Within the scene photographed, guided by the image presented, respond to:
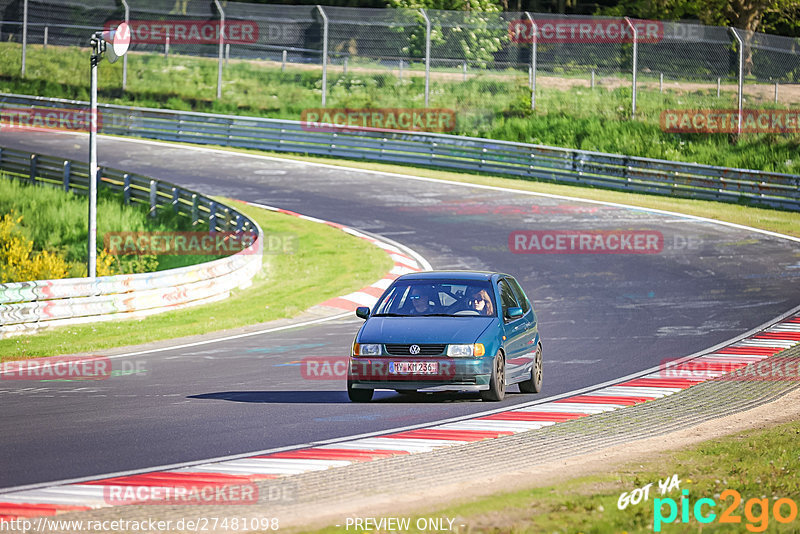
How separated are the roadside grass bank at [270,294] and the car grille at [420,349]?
263 inches

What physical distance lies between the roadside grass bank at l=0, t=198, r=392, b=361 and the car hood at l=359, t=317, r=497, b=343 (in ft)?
20.7

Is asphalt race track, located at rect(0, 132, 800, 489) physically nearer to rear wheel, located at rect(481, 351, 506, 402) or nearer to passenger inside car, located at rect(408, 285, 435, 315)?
rear wheel, located at rect(481, 351, 506, 402)

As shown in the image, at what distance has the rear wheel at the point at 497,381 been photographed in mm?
11797

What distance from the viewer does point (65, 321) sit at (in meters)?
18.2

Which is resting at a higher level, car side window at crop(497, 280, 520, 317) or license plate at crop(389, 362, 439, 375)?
car side window at crop(497, 280, 520, 317)

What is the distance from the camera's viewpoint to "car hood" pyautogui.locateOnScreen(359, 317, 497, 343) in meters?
11.7

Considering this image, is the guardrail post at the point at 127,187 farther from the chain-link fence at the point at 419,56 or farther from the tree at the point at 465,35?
the tree at the point at 465,35

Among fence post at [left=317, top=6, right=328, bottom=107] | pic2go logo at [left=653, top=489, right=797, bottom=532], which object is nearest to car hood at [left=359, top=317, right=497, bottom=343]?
pic2go logo at [left=653, top=489, right=797, bottom=532]

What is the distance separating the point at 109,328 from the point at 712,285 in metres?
11.5

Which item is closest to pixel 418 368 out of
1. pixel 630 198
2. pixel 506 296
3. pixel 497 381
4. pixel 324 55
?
pixel 497 381

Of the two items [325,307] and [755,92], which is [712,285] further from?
[755,92]

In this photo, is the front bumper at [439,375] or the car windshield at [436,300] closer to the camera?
the front bumper at [439,375]

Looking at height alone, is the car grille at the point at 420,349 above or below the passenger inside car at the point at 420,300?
below

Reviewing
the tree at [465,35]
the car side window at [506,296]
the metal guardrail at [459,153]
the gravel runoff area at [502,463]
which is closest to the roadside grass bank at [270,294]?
the car side window at [506,296]
